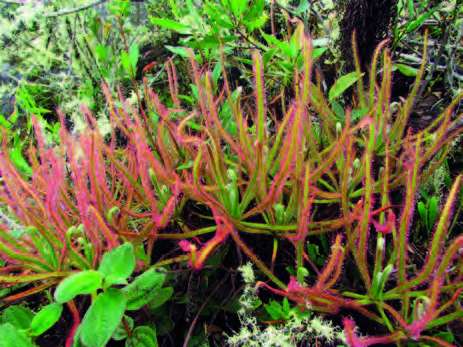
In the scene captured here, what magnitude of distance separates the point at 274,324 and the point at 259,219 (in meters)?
0.26

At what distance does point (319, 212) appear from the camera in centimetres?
102

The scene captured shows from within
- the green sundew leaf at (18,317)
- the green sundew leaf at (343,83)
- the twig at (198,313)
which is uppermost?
the green sundew leaf at (343,83)

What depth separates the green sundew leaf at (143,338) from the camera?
0.79 meters

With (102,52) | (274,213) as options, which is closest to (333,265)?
(274,213)

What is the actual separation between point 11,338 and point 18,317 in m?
0.10

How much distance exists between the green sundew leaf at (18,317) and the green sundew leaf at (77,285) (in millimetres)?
228

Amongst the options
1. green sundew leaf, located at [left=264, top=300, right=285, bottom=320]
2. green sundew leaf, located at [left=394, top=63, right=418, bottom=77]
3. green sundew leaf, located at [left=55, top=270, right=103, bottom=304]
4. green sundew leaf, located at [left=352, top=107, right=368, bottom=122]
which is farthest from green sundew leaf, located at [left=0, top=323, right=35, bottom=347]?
green sundew leaf, located at [left=394, top=63, right=418, bottom=77]

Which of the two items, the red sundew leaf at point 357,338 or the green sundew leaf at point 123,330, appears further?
the green sundew leaf at point 123,330

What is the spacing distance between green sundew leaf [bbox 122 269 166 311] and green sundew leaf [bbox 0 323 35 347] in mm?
196

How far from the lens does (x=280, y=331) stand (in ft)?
2.55

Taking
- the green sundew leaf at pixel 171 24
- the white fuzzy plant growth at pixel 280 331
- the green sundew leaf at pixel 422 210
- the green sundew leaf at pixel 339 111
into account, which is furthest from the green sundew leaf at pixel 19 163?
the green sundew leaf at pixel 422 210

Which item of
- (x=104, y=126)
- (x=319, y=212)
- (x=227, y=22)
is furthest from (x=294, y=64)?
(x=104, y=126)

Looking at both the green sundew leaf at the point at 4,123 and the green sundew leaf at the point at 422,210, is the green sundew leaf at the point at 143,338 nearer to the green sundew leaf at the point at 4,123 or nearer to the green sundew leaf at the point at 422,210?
the green sundew leaf at the point at 422,210

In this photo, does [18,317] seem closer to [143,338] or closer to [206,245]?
[143,338]
